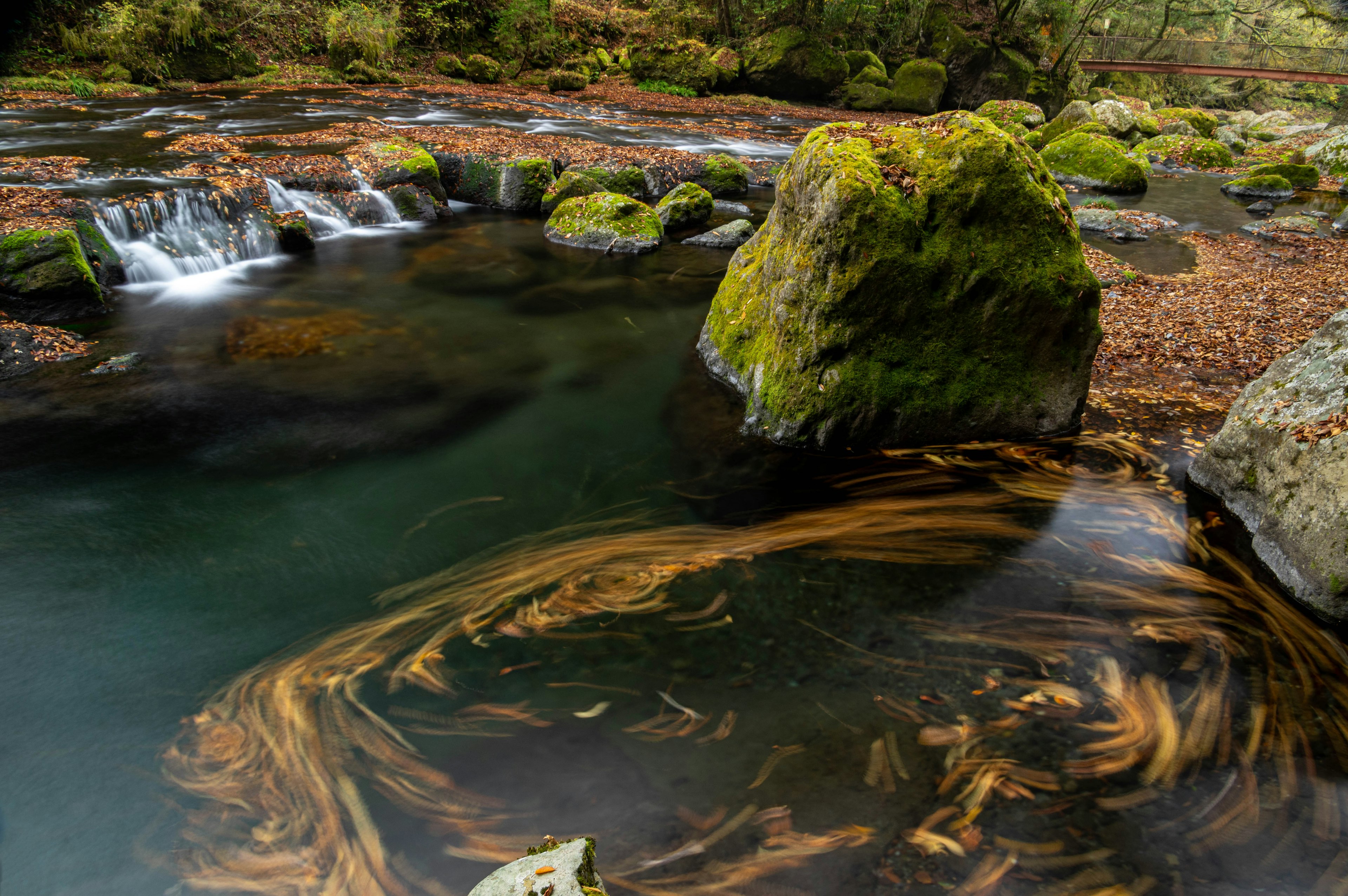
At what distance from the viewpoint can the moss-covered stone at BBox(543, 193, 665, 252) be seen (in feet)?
38.1

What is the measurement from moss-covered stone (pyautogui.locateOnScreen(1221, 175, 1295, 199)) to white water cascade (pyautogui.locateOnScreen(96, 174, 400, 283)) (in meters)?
19.9

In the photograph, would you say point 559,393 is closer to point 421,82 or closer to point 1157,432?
point 1157,432

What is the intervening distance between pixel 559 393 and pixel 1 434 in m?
4.76

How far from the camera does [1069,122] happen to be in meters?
21.4

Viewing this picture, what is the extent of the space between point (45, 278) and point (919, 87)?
98.3 ft

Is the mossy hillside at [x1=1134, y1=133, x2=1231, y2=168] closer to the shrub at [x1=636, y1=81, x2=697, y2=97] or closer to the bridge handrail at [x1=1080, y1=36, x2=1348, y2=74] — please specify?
the bridge handrail at [x1=1080, y1=36, x2=1348, y2=74]

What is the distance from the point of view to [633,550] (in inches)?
179

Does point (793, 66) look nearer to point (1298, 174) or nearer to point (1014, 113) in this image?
point (1014, 113)

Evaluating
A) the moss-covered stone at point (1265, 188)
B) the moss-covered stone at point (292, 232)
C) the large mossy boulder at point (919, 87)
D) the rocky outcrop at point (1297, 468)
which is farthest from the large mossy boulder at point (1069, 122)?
the moss-covered stone at point (292, 232)

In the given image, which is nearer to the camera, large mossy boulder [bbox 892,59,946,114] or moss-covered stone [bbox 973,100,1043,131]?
moss-covered stone [bbox 973,100,1043,131]

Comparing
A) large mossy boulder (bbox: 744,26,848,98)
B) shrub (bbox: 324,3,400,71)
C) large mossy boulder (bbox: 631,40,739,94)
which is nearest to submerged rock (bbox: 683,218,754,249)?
shrub (bbox: 324,3,400,71)

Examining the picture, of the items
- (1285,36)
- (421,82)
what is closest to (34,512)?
(421,82)

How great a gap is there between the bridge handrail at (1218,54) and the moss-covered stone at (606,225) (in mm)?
33699

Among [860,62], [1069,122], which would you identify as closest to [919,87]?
[860,62]
